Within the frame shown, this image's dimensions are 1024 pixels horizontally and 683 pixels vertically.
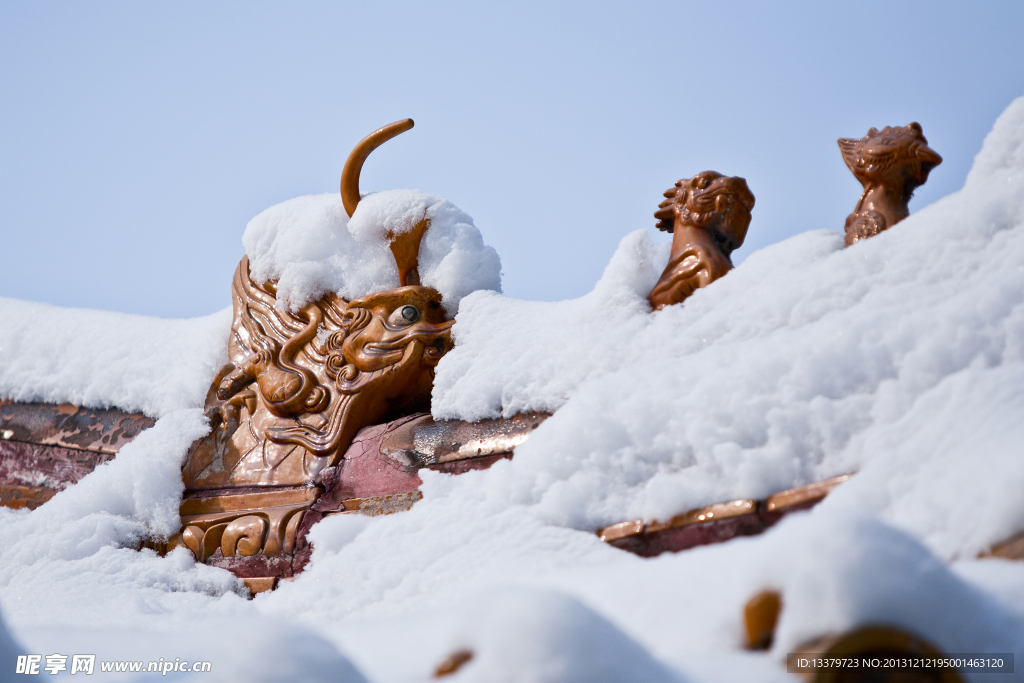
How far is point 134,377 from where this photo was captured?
5.62ft

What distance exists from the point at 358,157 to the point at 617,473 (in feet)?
3.07

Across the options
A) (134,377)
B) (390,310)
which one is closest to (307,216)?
(390,310)

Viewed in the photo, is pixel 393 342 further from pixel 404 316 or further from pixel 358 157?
pixel 358 157

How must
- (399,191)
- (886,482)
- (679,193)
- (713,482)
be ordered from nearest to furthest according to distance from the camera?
(886,482)
(713,482)
(679,193)
(399,191)

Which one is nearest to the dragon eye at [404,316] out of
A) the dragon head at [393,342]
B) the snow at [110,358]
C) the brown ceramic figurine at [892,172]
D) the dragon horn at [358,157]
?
the dragon head at [393,342]

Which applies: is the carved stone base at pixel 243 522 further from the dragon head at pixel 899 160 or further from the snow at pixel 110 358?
the dragon head at pixel 899 160

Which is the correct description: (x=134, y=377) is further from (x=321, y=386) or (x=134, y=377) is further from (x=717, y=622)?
(x=717, y=622)

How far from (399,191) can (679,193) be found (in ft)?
1.89

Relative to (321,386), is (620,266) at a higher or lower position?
higher

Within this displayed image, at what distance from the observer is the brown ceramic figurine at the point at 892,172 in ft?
4.15

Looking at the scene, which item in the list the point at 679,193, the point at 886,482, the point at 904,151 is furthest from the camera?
the point at 679,193

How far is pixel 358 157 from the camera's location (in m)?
1.63

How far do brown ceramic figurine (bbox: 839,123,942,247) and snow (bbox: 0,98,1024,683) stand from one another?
120 mm

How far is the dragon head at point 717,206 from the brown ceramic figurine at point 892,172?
20 cm
